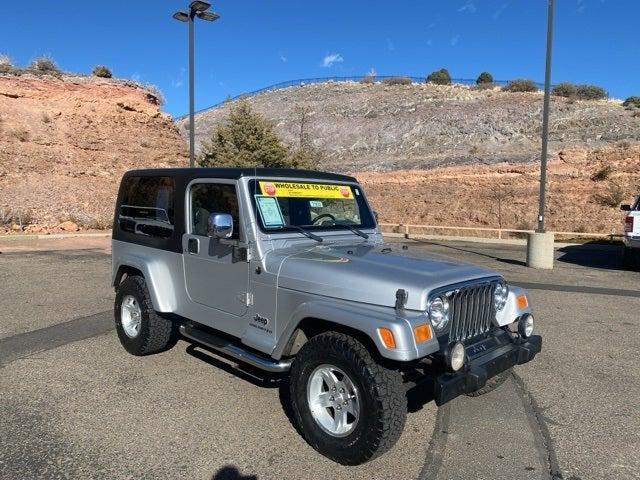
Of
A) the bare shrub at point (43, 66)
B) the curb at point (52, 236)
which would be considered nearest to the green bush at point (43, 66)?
the bare shrub at point (43, 66)

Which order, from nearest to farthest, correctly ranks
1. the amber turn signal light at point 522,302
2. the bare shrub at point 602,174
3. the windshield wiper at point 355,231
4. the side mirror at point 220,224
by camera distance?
the side mirror at point 220,224 < the amber turn signal light at point 522,302 < the windshield wiper at point 355,231 < the bare shrub at point 602,174

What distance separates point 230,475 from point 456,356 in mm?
1583

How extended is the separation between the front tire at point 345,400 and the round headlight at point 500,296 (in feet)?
3.97

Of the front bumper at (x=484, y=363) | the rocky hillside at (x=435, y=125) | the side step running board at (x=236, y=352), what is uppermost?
the rocky hillside at (x=435, y=125)

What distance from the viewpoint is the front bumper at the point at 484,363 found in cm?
314

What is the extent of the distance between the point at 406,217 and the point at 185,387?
26.5 metres

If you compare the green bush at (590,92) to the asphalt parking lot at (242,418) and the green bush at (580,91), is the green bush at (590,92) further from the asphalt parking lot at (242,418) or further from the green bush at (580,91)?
the asphalt parking lot at (242,418)

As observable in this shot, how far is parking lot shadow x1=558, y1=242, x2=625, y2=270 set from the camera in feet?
44.6

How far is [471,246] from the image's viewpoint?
17.8m

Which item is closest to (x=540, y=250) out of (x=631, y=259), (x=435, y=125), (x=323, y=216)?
(x=631, y=259)

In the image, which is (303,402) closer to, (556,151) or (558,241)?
(558,241)

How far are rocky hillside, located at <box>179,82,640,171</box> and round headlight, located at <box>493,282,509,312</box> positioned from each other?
3178 centimetres

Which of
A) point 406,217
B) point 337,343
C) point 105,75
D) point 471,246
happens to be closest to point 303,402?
point 337,343

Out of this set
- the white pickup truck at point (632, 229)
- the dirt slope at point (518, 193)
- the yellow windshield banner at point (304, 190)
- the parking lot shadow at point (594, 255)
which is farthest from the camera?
the dirt slope at point (518, 193)
